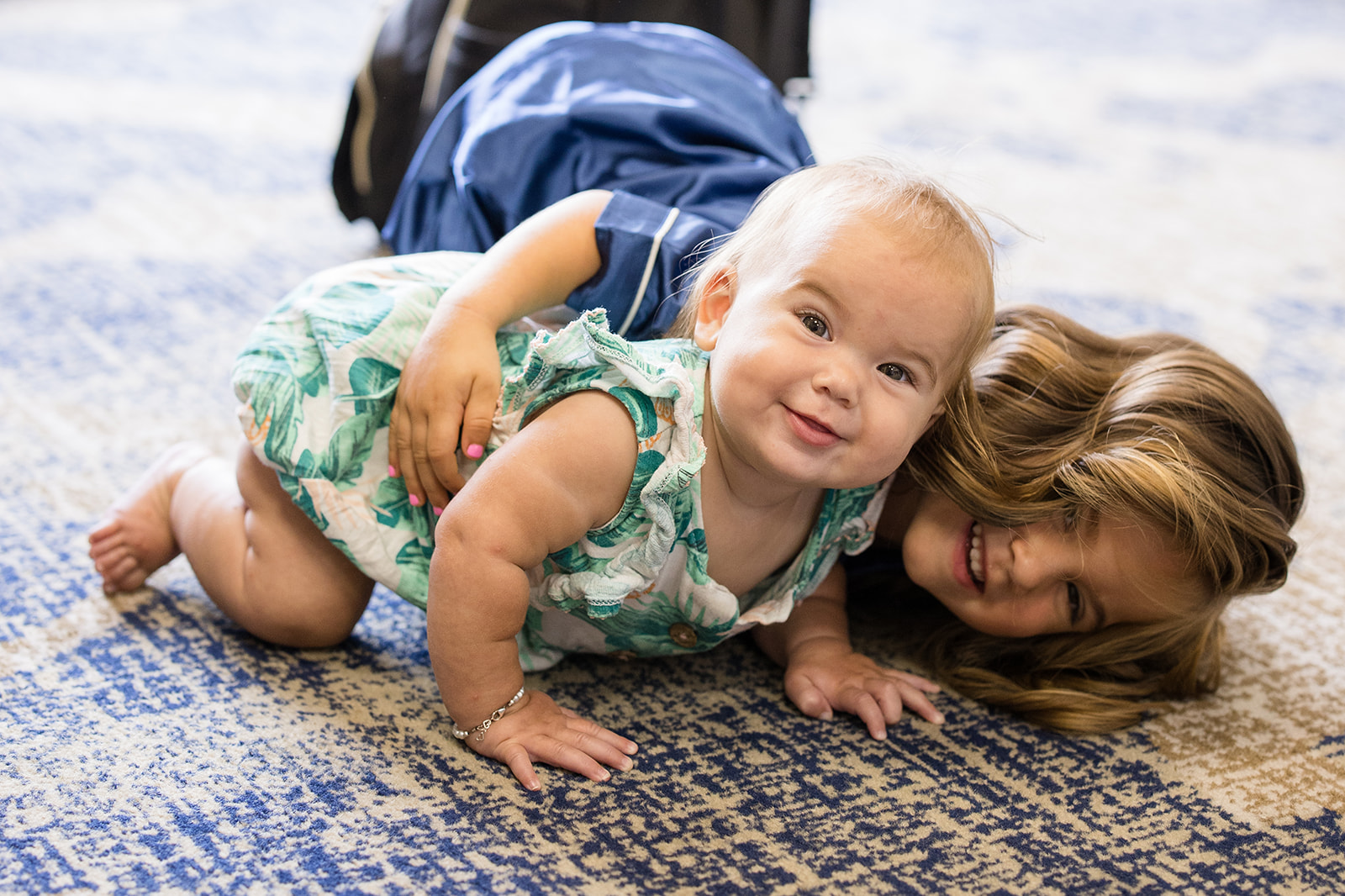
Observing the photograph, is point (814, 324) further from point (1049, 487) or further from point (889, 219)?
point (1049, 487)

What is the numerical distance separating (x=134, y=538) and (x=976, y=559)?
1.95 feet

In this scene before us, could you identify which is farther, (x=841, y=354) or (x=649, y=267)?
(x=649, y=267)

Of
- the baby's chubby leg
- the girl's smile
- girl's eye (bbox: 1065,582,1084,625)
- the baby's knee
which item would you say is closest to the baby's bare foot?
the baby's chubby leg

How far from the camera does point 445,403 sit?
29.2 inches

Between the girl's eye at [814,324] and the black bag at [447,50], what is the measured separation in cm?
68

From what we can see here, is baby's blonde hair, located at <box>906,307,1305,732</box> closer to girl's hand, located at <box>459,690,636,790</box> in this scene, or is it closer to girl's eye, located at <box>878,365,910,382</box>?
girl's eye, located at <box>878,365,910,382</box>

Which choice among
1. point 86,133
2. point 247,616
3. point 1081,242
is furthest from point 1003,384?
point 86,133

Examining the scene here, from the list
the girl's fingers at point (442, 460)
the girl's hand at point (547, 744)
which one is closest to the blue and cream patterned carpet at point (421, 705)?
the girl's hand at point (547, 744)

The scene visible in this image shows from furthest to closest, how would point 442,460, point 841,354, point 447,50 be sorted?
1. point 447,50
2. point 442,460
3. point 841,354

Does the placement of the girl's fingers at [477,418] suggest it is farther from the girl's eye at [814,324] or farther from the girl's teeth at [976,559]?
the girl's teeth at [976,559]

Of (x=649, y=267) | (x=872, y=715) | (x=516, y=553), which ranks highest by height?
(x=649, y=267)

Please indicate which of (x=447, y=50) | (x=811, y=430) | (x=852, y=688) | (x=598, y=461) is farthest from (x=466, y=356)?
(x=447, y=50)

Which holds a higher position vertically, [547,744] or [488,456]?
[488,456]

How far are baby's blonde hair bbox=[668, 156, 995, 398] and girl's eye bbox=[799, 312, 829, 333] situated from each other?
0.05 m
